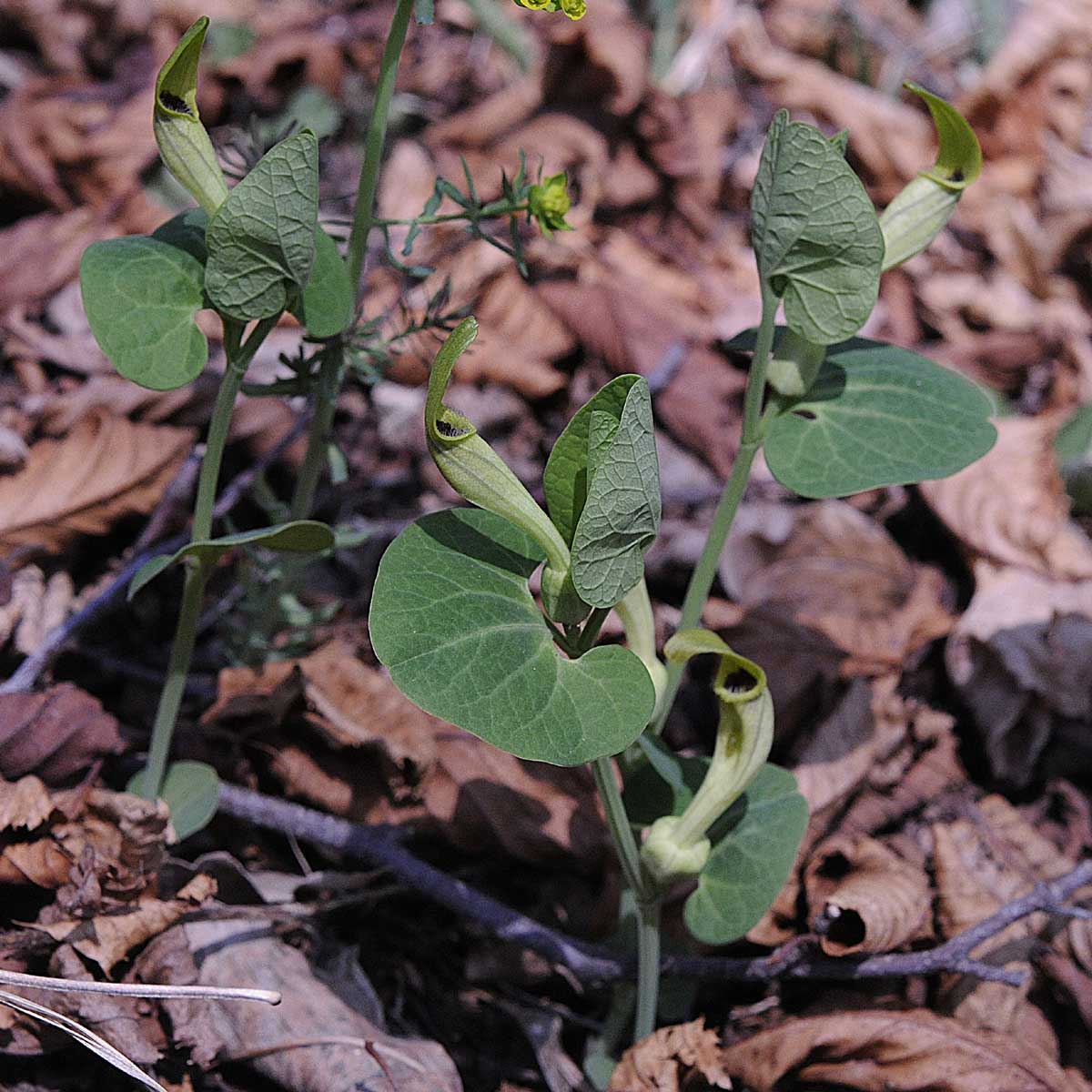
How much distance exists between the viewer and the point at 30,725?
5.67 ft

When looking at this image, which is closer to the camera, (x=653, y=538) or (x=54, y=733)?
(x=653, y=538)

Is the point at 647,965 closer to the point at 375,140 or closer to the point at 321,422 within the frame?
the point at 321,422

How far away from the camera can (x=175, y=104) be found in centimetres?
134

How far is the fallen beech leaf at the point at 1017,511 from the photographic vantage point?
2.69 metres

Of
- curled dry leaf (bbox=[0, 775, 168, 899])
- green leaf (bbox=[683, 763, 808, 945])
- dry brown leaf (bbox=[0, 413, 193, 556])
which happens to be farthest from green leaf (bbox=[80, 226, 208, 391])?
green leaf (bbox=[683, 763, 808, 945])

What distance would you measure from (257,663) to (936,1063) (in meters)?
1.38

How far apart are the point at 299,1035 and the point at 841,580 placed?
166cm

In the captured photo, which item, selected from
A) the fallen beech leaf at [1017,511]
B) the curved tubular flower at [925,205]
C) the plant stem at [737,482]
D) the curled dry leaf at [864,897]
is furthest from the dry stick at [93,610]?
the fallen beech leaf at [1017,511]

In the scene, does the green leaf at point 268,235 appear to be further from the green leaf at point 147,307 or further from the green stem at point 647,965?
the green stem at point 647,965

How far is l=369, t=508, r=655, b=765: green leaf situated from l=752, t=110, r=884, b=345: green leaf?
479mm

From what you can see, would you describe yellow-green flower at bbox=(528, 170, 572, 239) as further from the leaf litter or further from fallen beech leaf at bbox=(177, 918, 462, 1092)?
fallen beech leaf at bbox=(177, 918, 462, 1092)

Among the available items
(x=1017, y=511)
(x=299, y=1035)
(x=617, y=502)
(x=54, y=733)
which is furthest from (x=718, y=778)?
(x=1017, y=511)

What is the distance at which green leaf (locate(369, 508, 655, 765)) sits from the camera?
115 centimetres

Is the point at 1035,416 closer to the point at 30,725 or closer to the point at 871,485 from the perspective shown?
the point at 871,485
